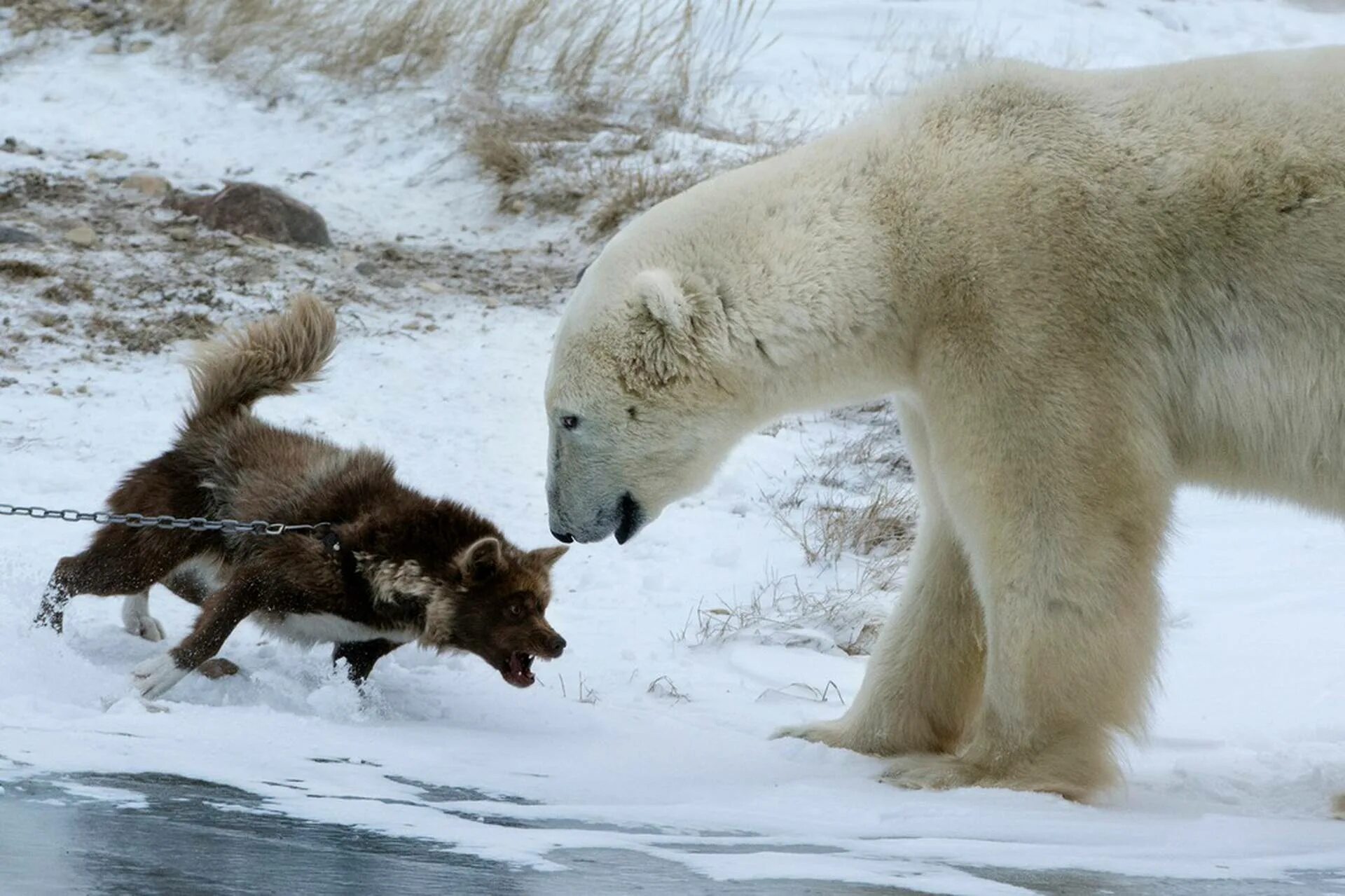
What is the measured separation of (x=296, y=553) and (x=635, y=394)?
1296 millimetres

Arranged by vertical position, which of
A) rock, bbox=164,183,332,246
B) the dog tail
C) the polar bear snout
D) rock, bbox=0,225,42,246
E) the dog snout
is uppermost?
rock, bbox=164,183,332,246

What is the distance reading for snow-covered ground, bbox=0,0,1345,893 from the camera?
11.5 feet

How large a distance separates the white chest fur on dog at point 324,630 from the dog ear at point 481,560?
0.27m

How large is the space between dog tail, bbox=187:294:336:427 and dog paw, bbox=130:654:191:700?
1049 mm

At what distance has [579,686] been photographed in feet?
18.3

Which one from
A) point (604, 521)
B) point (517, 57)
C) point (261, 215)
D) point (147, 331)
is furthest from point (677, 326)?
point (517, 57)

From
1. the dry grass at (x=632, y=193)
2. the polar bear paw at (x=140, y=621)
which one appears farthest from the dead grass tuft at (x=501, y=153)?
the polar bear paw at (x=140, y=621)

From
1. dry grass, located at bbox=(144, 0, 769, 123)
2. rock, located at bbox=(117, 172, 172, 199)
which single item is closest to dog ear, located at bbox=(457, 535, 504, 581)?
rock, located at bbox=(117, 172, 172, 199)

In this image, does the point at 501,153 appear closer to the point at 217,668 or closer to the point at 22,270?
the point at 22,270

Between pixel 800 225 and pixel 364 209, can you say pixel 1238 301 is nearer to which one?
pixel 800 225

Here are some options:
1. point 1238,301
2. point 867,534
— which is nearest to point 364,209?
point 867,534

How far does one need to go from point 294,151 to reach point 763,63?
401cm

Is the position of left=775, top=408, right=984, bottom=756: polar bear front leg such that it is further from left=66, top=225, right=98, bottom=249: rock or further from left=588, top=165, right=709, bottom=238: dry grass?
left=66, top=225, right=98, bottom=249: rock

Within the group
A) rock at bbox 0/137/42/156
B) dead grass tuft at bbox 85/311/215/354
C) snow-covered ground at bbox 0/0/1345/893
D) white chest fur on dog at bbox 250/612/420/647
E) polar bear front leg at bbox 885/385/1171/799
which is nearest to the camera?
snow-covered ground at bbox 0/0/1345/893
